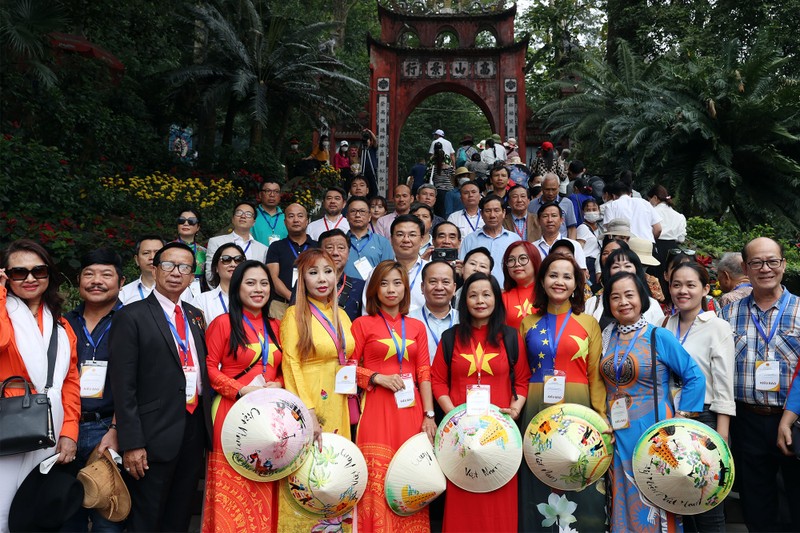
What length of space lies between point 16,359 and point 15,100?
9.65 m

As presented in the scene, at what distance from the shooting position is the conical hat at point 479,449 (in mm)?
3822

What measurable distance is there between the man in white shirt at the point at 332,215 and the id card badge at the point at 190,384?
128 inches

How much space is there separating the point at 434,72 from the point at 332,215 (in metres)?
12.2

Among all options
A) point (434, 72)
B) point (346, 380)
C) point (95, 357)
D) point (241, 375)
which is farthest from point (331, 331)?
point (434, 72)

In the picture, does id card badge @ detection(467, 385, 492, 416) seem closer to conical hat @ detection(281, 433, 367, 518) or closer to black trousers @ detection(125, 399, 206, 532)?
conical hat @ detection(281, 433, 367, 518)

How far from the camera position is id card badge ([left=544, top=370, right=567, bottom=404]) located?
4082 mm

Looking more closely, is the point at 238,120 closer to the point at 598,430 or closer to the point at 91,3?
the point at 91,3

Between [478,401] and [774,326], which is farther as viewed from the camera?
[774,326]

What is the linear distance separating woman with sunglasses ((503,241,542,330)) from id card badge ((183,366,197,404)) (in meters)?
1.99

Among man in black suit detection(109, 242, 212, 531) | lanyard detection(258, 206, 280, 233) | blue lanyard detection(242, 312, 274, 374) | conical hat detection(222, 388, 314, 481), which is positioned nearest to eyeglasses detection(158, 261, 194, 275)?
man in black suit detection(109, 242, 212, 531)

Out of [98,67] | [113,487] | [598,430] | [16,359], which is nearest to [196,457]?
[113,487]

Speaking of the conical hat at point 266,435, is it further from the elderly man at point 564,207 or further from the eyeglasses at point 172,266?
the elderly man at point 564,207

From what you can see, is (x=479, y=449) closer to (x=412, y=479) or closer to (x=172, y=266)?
(x=412, y=479)

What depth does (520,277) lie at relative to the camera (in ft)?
15.9
